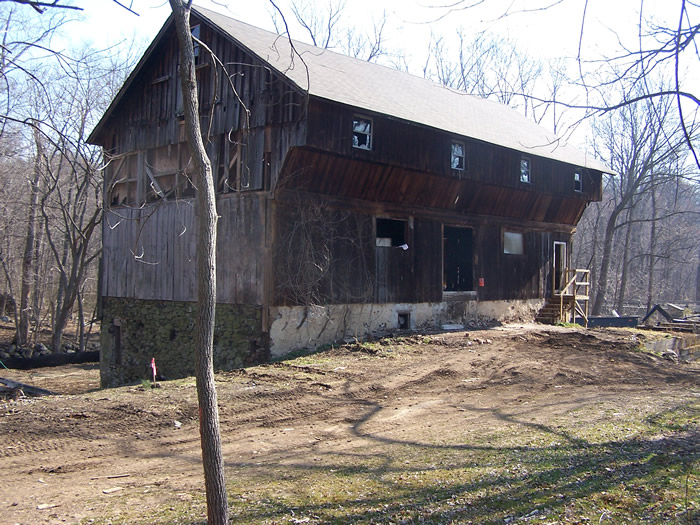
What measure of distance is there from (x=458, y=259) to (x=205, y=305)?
18087mm

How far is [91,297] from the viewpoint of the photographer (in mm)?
41438

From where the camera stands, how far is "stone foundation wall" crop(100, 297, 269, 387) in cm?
1579

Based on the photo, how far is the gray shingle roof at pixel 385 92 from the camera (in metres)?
16.2

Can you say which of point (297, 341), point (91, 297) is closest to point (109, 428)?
point (297, 341)

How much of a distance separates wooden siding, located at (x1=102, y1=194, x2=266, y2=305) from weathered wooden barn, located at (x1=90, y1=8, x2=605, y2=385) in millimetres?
53

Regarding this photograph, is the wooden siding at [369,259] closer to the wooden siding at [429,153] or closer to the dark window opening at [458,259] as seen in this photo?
the dark window opening at [458,259]

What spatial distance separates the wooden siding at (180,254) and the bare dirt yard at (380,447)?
2.84 m

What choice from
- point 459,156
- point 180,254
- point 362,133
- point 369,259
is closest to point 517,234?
point 459,156

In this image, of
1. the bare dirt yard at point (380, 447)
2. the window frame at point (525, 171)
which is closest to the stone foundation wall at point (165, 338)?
the bare dirt yard at point (380, 447)

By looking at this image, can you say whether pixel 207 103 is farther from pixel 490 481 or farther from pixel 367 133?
pixel 490 481

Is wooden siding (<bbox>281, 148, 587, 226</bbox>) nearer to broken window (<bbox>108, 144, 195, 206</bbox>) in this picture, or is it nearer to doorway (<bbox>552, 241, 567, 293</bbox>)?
doorway (<bbox>552, 241, 567, 293</bbox>)

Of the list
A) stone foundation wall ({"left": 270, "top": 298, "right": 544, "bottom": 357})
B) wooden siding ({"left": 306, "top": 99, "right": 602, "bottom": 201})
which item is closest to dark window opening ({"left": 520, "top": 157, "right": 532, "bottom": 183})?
wooden siding ({"left": 306, "top": 99, "right": 602, "bottom": 201})

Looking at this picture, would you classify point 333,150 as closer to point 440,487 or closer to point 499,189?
point 499,189

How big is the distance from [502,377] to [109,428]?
7932 mm
